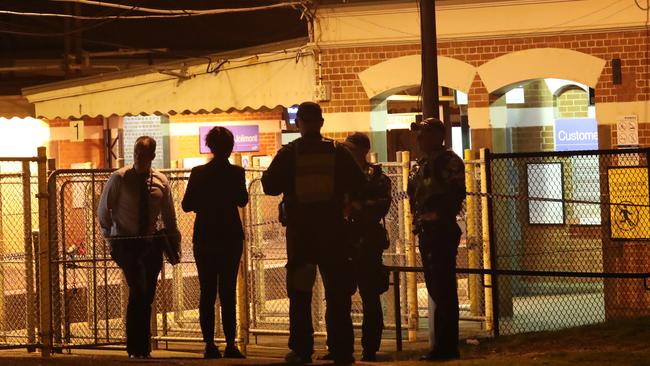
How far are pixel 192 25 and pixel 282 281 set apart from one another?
12819mm

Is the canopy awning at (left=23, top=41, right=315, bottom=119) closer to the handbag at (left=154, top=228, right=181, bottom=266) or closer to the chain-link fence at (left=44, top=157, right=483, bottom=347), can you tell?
the chain-link fence at (left=44, top=157, right=483, bottom=347)

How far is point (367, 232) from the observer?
1016 cm

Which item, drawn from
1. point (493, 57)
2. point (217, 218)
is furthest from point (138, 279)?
point (493, 57)

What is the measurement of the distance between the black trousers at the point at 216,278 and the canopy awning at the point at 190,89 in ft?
24.2

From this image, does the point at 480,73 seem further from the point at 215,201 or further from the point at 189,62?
the point at 215,201

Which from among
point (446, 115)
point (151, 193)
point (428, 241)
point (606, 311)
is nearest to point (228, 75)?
point (446, 115)

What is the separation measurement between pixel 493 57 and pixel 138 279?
753cm

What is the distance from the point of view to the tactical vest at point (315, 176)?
847 centimetres

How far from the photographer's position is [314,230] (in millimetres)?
8461

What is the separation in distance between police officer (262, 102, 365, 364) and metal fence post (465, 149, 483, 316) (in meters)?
5.55

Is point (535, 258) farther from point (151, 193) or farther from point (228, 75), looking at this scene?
point (151, 193)

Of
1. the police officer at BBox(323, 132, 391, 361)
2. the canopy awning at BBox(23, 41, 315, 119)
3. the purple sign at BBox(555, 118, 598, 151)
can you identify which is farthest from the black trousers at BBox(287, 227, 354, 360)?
the purple sign at BBox(555, 118, 598, 151)

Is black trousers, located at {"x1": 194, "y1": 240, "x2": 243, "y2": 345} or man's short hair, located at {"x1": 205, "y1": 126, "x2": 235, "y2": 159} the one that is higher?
man's short hair, located at {"x1": 205, "y1": 126, "x2": 235, "y2": 159}

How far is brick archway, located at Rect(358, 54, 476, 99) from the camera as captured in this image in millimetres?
16703
